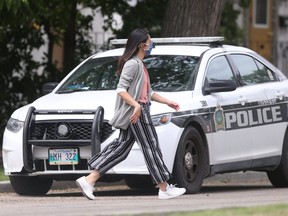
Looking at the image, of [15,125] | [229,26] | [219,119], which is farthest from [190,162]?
[229,26]

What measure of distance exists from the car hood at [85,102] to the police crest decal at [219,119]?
24.8 inches

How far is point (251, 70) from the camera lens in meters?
13.9

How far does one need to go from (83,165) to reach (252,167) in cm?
250

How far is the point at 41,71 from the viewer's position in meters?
21.0

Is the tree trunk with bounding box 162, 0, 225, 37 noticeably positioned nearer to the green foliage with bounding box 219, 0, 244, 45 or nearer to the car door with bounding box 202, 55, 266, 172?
the car door with bounding box 202, 55, 266, 172

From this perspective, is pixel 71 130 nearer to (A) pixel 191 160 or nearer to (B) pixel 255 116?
(A) pixel 191 160

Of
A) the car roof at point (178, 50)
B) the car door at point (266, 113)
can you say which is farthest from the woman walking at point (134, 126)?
the car door at point (266, 113)

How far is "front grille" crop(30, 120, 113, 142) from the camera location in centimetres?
1182

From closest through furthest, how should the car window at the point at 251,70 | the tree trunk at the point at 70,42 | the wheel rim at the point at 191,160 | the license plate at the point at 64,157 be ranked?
the license plate at the point at 64,157, the wheel rim at the point at 191,160, the car window at the point at 251,70, the tree trunk at the point at 70,42

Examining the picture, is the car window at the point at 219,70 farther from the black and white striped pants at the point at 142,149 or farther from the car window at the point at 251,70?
the black and white striped pants at the point at 142,149

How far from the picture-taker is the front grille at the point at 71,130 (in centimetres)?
1182

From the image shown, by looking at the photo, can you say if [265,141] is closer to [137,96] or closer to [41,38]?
[137,96]

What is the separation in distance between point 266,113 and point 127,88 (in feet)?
9.59

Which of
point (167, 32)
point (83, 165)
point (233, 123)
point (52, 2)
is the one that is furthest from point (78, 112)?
point (52, 2)
